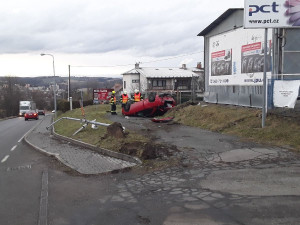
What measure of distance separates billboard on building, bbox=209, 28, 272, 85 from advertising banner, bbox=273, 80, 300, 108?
268cm

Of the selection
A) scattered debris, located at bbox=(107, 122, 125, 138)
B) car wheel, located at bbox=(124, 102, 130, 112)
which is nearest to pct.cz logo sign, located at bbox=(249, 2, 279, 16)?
scattered debris, located at bbox=(107, 122, 125, 138)

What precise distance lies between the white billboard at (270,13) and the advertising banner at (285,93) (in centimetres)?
223

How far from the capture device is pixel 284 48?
14688 millimetres

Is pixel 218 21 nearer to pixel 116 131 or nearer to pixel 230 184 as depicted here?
pixel 116 131

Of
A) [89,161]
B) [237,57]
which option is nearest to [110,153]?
[89,161]

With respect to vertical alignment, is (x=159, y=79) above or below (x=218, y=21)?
below

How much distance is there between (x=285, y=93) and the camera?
1237 centimetres

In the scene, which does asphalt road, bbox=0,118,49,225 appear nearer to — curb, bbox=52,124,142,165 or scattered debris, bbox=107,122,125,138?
curb, bbox=52,124,142,165

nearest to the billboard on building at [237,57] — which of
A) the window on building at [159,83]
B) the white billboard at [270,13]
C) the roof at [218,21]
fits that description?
the roof at [218,21]

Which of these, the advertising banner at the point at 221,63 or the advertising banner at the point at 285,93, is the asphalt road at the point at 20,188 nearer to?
the advertising banner at the point at 285,93

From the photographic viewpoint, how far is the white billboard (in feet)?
42.1

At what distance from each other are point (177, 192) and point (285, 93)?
7.42 m

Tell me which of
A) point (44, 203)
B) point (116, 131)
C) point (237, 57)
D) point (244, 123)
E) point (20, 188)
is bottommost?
point (20, 188)

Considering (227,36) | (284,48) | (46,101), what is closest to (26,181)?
(284,48)
